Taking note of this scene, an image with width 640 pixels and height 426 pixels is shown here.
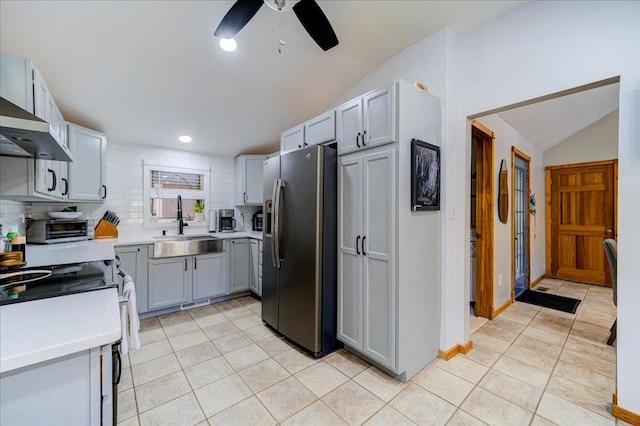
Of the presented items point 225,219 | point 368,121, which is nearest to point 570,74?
point 368,121

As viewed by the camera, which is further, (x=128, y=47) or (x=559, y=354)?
(x=559, y=354)

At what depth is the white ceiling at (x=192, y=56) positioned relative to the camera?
1.97 metres

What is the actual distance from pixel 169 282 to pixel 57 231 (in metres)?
1.20

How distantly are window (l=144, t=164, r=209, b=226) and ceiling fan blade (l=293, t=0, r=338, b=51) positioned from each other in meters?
3.02

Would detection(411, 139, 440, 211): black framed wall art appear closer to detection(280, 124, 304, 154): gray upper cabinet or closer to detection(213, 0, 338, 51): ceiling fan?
detection(213, 0, 338, 51): ceiling fan

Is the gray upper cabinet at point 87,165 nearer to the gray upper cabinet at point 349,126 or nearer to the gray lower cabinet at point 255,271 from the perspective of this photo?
the gray lower cabinet at point 255,271

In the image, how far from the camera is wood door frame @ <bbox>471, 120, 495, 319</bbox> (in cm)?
312

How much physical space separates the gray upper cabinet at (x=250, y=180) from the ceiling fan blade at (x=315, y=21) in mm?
2655

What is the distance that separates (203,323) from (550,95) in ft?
12.2

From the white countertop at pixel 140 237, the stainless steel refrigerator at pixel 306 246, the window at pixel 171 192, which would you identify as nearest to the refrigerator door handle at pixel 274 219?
the stainless steel refrigerator at pixel 306 246

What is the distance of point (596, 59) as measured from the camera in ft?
5.48

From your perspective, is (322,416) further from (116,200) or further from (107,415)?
(116,200)

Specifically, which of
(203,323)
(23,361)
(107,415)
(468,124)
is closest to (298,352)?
(203,323)

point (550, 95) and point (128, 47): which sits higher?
point (128, 47)
